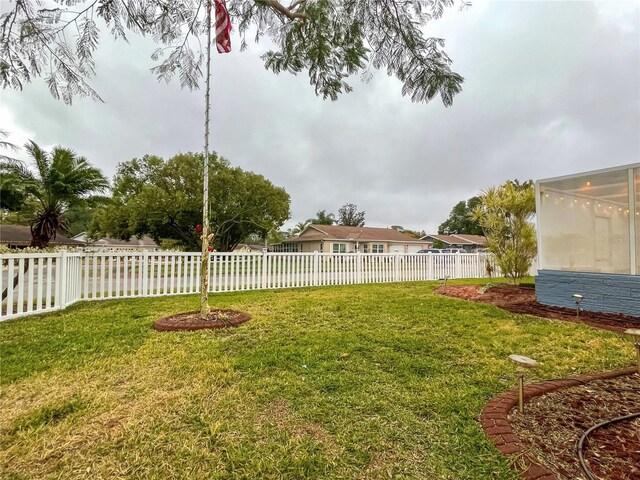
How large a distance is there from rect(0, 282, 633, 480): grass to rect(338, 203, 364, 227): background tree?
1793 inches

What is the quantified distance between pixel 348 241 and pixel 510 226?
67.3 feet

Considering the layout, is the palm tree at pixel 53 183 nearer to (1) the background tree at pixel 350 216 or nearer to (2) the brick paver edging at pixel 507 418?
(2) the brick paver edging at pixel 507 418

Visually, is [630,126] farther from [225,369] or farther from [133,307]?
[133,307]

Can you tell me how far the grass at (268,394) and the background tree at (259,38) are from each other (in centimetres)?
283

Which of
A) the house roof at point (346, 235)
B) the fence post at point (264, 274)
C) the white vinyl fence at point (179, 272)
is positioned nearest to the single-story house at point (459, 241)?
the house roof at point (346, 235)

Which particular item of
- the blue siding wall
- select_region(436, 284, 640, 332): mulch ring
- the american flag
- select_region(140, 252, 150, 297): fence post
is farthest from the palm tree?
the blue siding wall

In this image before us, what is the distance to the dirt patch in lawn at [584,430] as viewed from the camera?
5.01 feet

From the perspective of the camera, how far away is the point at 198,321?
4.36 meters

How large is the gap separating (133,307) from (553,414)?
21.0 ft

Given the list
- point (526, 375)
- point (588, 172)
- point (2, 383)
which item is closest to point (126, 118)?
point (2, 383)

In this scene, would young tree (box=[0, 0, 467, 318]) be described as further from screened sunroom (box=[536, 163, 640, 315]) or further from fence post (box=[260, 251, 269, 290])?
fence post (box=[260, 251, 269, 290])

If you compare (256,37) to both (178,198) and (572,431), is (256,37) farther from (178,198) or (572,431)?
(178,198)

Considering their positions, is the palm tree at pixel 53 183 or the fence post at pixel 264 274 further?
the fence post at pixel 264 274

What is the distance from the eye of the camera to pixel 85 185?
802 cm
